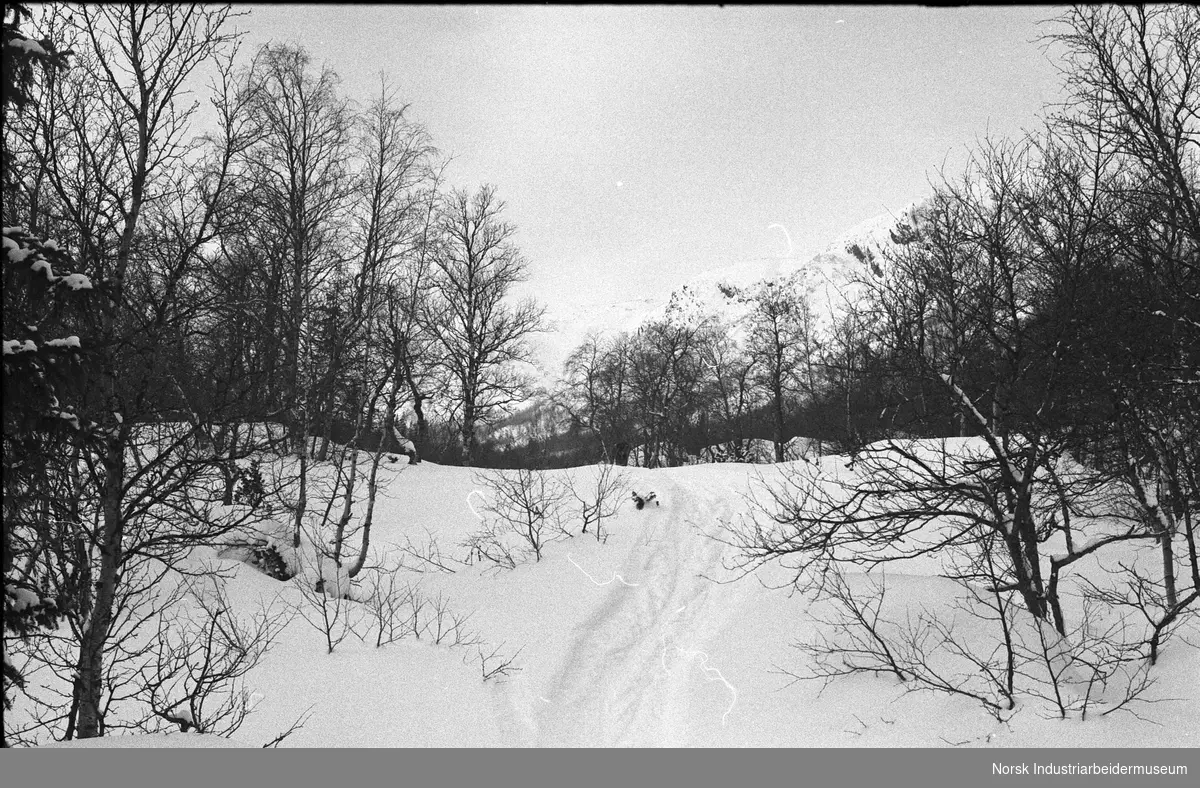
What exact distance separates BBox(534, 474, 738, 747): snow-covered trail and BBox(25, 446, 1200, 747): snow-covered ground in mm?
27

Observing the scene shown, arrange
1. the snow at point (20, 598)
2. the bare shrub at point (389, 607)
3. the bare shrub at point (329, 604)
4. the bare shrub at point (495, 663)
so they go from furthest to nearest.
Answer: the bare shrub at point (389, 607) → the bare shrub at point (329, 604) → the bare shrub at point (495, 663) → the snow at point (20, 598)

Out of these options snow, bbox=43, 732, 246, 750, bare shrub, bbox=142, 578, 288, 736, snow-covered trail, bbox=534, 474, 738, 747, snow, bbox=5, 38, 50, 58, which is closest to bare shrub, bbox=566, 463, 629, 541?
snow-covered trail, bbox=534, 474, 738, 747

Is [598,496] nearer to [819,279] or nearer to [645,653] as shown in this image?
[645,653]

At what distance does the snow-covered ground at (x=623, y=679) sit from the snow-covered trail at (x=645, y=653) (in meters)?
0.03

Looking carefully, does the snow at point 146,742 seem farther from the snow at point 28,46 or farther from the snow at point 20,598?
the snow at point 28,46

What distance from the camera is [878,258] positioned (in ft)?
32.2

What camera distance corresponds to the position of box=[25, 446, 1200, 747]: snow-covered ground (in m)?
5.52

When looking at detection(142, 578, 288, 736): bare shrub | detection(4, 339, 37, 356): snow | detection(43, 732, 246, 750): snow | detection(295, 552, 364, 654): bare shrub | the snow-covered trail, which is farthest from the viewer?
detection(295, 552, 364, 654): bare shrub

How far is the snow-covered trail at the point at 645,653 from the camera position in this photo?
6949 millimetres

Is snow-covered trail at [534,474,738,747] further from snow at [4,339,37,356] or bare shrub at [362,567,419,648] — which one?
snow at [4,339,37,356]

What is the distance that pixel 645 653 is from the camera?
866cm

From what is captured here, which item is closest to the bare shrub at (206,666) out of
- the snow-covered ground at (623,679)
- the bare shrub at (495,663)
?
the snow-covered ground at (623,679)

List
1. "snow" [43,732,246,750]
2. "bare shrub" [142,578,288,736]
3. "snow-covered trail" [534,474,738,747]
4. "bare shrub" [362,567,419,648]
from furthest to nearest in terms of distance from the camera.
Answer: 1. "bare shrub" [362,567,419,648]
2. "snow-covered trail" [534,474,738,747]
3. "bare shrub" [142,578,288,736]
4. "snow" [43,732,246,750]

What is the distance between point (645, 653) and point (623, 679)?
78 cm
